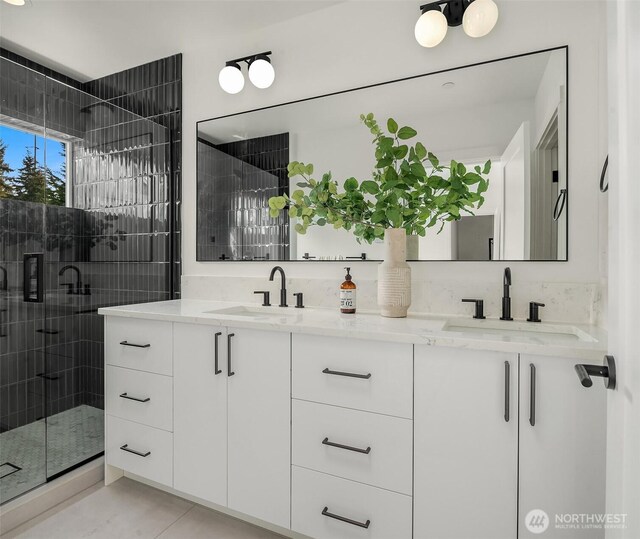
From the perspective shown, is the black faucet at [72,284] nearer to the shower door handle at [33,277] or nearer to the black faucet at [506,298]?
the shower door handle at [33,277]

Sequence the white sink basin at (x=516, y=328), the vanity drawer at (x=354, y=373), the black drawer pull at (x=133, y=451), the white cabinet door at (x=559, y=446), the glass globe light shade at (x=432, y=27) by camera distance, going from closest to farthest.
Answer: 1. the white cabinet door at (x=559, y=446)
2. the vanity drawer at (x=354, y=373)
3. the white sink basin at (x=516, y=328)
4. the glass globe light shade at (x=432, y=27)
5. the black drawer pull at (x=133, y=451)

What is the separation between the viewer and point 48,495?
1728 millimetres

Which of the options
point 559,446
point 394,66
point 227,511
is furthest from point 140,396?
point 394,66

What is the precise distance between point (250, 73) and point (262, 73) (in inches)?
3.3

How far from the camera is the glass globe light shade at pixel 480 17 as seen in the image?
1578mm

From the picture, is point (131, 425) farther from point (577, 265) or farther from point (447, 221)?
point (577, 265)

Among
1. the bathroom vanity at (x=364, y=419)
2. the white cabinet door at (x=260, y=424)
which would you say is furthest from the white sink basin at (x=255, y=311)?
the white cabinet door at (x=260, y=424)

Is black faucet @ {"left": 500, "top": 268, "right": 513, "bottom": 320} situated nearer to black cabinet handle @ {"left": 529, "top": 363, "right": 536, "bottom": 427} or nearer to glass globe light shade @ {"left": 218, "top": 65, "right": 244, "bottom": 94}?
black cabinet handle @ {"left": 529, "top": 363, "right": 536, "bottom": 427}

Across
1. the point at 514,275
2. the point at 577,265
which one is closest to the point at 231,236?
the point at 514,275

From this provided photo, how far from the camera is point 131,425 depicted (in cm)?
181

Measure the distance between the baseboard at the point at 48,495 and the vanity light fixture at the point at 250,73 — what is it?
214cm

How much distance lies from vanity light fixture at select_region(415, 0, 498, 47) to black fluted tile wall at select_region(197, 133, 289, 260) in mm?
821

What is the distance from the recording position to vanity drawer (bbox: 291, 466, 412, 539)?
1263mm

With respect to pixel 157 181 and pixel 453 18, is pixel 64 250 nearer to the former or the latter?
pixel 157 181
